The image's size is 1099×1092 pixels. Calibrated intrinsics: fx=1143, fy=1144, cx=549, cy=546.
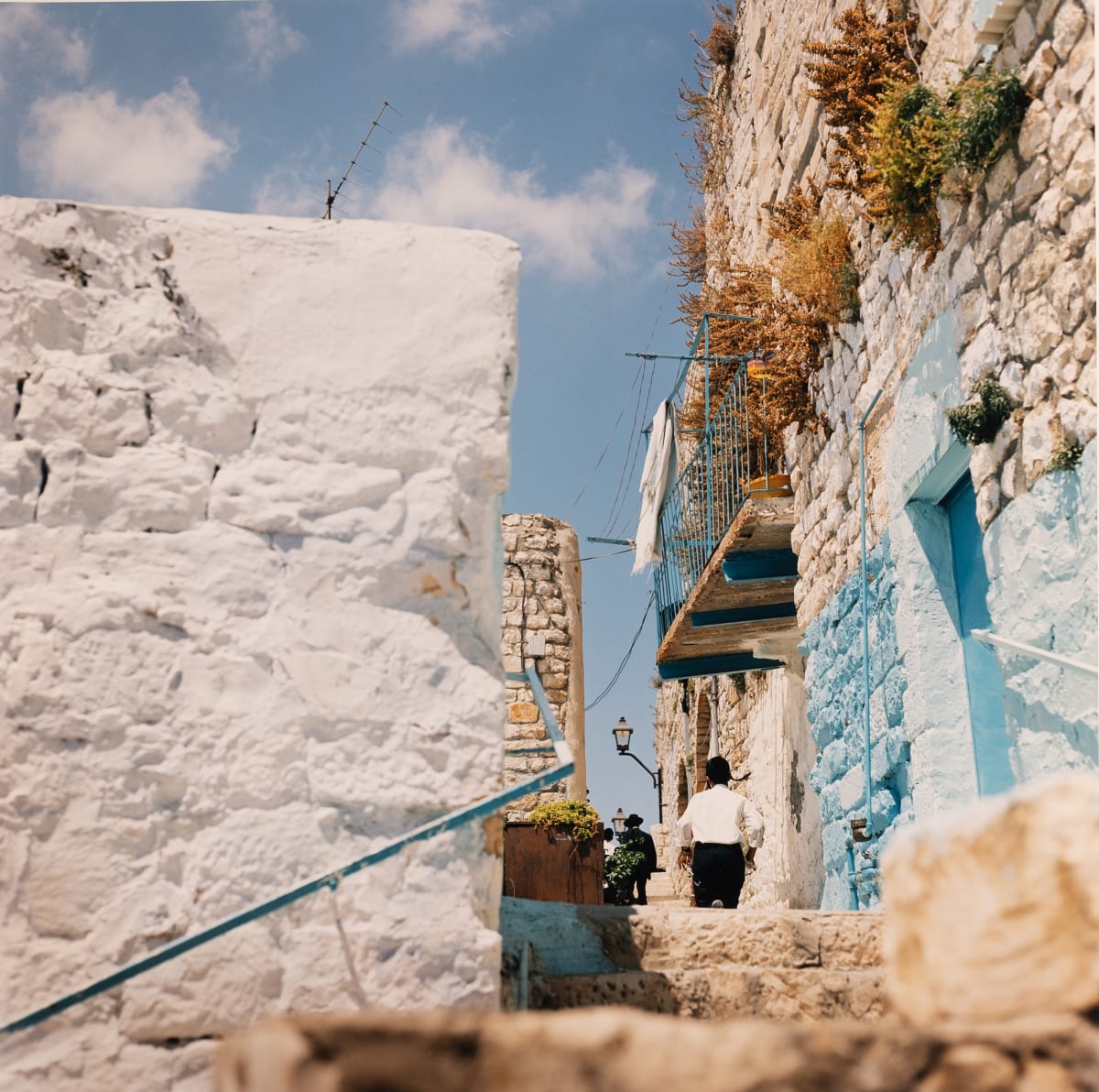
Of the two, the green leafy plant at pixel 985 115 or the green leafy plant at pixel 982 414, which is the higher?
the green leafy plant at pixel 985 115

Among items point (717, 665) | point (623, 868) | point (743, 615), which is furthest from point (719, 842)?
point (717, 665)

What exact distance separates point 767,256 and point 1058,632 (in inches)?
208

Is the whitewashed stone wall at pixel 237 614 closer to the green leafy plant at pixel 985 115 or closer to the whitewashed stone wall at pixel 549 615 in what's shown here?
the green leafy plant at pixel 985 115

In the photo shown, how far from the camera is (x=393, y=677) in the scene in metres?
2.46

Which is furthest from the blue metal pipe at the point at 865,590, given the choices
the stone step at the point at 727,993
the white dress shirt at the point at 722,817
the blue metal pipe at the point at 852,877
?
the stone step at the point at 727,993

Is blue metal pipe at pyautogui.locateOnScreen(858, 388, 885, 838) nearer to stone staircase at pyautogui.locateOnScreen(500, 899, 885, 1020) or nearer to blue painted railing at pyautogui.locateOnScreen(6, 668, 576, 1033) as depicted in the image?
stone staircase at pyautogui.locateOnScreen(500, 899, 885, 1020)

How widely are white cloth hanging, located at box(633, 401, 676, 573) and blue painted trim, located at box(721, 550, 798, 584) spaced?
1447 mm

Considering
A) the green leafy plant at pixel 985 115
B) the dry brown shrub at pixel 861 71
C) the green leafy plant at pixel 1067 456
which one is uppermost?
the dry brown shrub at pixel 861 71

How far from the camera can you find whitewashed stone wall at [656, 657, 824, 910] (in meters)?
8.51

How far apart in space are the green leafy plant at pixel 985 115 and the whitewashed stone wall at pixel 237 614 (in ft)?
6.96

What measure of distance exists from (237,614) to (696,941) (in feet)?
5.05

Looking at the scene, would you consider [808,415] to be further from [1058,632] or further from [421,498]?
[421,498]

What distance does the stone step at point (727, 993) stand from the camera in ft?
9.10

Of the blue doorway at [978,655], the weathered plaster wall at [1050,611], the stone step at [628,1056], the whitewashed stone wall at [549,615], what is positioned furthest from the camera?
the whitewashed stone wall at [549,615]
